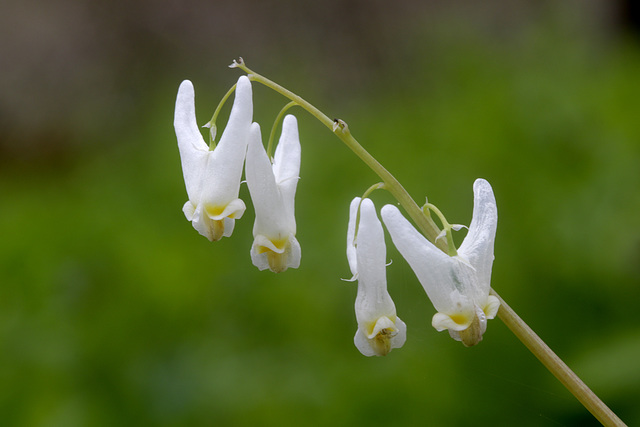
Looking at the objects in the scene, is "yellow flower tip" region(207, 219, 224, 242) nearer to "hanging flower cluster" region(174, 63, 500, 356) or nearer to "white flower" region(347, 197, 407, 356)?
"hanging flower cluster" region(174, 63, 500, 356)

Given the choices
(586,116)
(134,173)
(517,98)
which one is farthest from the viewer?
(134,173)

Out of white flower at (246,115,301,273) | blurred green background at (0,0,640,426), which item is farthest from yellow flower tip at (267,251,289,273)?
blurred green background at (0,0,640,426)

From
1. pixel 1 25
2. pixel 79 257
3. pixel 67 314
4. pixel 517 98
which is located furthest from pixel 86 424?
pixel 1 25

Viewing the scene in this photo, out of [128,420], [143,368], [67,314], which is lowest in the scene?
[128,420]

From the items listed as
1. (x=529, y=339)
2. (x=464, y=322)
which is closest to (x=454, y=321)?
(x=464, y=322)

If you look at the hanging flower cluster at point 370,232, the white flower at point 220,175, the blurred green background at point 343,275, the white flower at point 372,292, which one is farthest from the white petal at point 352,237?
the blurred green background at point 343,275

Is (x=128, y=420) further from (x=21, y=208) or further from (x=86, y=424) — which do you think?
(x=21, y=208)
